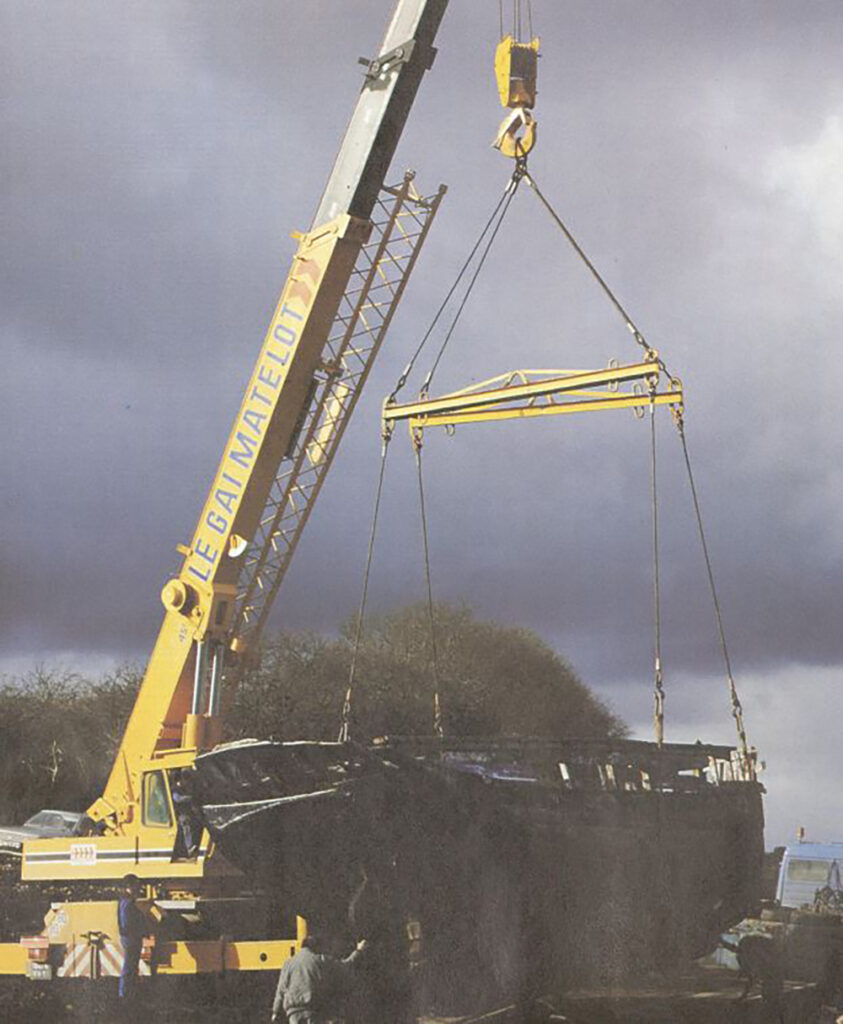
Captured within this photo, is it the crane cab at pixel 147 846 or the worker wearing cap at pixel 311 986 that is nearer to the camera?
the worker wearing cap at pixel 311 986

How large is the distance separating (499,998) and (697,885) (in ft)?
6.52

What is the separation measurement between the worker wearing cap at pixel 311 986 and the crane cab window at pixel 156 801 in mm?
2694

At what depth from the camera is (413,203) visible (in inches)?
557

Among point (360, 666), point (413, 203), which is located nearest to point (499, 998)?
point (413, 203)

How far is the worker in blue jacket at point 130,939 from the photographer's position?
38.5 feet

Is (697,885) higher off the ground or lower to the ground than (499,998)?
higher

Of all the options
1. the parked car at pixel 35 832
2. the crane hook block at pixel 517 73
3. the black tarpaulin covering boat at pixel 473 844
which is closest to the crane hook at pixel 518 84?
the crane hook block at pixel 517 73

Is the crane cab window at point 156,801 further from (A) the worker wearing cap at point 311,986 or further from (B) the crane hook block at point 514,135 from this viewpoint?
(B) the crane hook block at point 514,135

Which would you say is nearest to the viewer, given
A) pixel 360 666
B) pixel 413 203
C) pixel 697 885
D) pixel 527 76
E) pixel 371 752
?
pixel 371 752

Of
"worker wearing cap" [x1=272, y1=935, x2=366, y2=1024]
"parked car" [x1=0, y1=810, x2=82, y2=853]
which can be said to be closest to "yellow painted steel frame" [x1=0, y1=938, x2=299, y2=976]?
"worker wearing cap" [x1=272, y1=935, x2=366, y2=1024]

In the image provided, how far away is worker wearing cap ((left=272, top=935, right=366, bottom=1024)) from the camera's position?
9.79 m

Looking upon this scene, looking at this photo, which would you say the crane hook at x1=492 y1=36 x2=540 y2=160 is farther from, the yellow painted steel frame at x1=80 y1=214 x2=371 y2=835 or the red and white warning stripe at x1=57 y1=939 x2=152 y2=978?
the red and white warning stripe at x1=57 y1=939 x2=152 y2=978

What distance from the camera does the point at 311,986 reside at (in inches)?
385

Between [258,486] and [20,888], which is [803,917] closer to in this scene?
[258,486]
